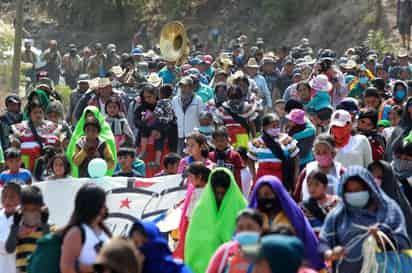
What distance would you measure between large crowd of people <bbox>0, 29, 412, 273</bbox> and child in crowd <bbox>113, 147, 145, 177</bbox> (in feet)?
0.04

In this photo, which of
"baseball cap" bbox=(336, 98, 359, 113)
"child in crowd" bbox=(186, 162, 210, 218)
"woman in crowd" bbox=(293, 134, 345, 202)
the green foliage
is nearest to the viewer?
"child in crowd" bbox=(186, 162, 210, 218)

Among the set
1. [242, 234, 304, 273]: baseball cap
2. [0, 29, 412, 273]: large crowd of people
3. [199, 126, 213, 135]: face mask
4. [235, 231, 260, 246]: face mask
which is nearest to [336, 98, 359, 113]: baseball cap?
[0, 29, 412, 273]: large crowd of people

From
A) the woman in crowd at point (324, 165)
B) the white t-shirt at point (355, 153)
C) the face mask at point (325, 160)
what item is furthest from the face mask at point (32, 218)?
the white t-shirt at point (355, 153)

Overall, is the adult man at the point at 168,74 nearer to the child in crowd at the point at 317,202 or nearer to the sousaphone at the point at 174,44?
the sousaphone at the point at 174,44

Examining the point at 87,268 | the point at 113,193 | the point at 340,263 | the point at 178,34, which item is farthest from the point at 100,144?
the point at 178,34

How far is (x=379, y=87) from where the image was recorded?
18.0m

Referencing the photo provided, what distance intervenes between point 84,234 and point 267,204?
1.63m

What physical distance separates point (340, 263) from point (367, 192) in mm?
609

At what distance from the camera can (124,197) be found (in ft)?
41.1

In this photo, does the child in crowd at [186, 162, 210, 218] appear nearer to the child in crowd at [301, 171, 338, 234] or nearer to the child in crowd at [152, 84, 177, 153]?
the child in crowd at [301, 171, 338, 234]

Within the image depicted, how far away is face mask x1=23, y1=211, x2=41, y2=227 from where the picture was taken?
9.34 meters

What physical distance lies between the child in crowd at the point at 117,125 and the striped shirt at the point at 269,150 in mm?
2508

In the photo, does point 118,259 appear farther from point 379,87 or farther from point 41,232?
point 379,87

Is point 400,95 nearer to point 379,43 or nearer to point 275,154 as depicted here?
point 275,154
